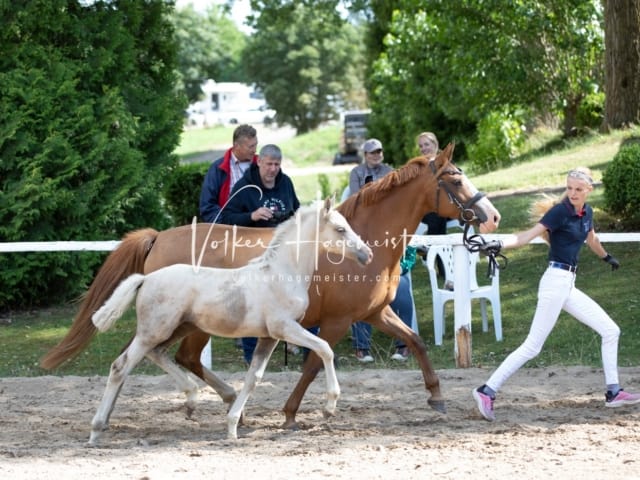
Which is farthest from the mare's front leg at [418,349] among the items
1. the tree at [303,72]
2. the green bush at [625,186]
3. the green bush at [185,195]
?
the tree at [303,72]

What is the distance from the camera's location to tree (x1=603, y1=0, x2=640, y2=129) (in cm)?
1544

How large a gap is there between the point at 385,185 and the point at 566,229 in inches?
51.6

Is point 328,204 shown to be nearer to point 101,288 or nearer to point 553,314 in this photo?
point 553,314

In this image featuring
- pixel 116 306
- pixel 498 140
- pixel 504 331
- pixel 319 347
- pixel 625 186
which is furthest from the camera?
pixel 498 140

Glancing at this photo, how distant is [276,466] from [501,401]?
239 cm

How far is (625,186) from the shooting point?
12180 mm

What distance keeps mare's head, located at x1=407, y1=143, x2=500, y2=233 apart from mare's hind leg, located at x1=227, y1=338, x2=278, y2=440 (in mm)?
1555

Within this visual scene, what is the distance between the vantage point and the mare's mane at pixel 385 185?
6.90 m

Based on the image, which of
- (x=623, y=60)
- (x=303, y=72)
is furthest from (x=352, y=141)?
(x=623, y=60)

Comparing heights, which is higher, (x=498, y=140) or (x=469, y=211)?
(x=498, y=140)

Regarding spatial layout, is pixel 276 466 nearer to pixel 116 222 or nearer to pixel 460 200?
pixel 460 200

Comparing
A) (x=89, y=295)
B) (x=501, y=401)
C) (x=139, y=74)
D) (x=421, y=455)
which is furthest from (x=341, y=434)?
(x=139, y=74)

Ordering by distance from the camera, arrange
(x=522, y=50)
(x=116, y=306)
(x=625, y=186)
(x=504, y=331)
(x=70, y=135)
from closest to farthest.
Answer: (x=116, y=306)
(x=504, y=331)
(x=70, y=135)
(x=625, y=186)
(x=522, y=50)

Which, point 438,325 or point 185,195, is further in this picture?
point 185,195
